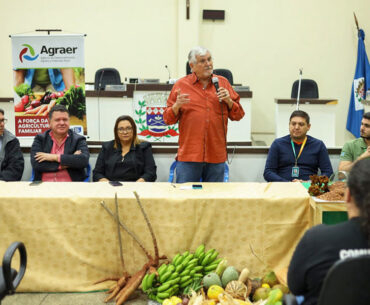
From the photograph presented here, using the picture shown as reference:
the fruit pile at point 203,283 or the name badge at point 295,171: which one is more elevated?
the name badge at point 295,171

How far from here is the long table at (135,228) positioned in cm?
288

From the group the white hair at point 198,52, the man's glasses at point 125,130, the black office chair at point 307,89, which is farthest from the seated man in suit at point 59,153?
the black office chair at point 307,89

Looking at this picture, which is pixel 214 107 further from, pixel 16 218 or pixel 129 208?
pixel 16 218

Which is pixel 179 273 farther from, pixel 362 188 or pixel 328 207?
pixel 362 188

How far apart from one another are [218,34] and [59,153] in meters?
5.31

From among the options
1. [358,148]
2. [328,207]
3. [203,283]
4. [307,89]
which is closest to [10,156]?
[203,283]

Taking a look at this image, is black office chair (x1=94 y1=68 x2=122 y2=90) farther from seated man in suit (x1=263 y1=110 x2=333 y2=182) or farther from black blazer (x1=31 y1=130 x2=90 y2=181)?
seated man in suit (x1=263 y1=110 x2=333 y2=182)

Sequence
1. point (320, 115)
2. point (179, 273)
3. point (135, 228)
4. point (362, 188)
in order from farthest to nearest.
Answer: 1. point (320, 115)
2. point (135, 228)
3. point (179, 273)
4. point (362, 188)

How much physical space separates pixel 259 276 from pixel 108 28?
6626mm

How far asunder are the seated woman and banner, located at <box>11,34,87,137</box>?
986mm

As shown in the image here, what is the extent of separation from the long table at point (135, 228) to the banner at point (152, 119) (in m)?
2.83

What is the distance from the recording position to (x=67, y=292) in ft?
9.66

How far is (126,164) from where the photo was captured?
398 centimetres

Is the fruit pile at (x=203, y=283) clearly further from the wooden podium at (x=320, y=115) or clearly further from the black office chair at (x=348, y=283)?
the wooden podium at (x=320, y=115)
